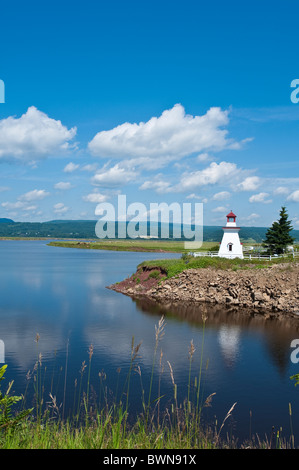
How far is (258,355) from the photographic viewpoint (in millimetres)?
22188

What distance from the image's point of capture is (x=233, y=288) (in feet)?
130

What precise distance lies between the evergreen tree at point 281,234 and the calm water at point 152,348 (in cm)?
2240

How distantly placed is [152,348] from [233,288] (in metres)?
18.5

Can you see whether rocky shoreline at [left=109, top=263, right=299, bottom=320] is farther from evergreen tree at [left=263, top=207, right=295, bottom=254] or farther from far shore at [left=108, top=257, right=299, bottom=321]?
evergreen tree at [left=263, top=207, right=295, bottom=254]

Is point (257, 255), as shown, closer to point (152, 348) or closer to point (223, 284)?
point (223, 284)

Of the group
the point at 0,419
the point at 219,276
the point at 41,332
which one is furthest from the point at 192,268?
the point at 0,419

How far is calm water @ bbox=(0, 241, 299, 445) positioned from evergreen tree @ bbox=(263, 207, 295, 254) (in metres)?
22.4

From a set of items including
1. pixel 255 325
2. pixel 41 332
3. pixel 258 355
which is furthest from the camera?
pixel 255 325

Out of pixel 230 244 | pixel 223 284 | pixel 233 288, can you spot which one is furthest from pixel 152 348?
pixel 230 244

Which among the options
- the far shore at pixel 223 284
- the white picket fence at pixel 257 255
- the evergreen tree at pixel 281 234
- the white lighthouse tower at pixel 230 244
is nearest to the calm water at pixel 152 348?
the far shore at pixel 223 284

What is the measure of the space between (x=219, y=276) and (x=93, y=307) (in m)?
14.3

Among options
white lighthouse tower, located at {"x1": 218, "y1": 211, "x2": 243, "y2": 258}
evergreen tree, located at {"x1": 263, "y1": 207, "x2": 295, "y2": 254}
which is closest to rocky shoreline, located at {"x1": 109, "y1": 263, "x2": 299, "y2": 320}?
white lighthouse tower, located at {"x1": 218, "y1": 211, "x2": 243, "y2": 258}

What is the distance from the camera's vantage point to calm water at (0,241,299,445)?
15.8 m
